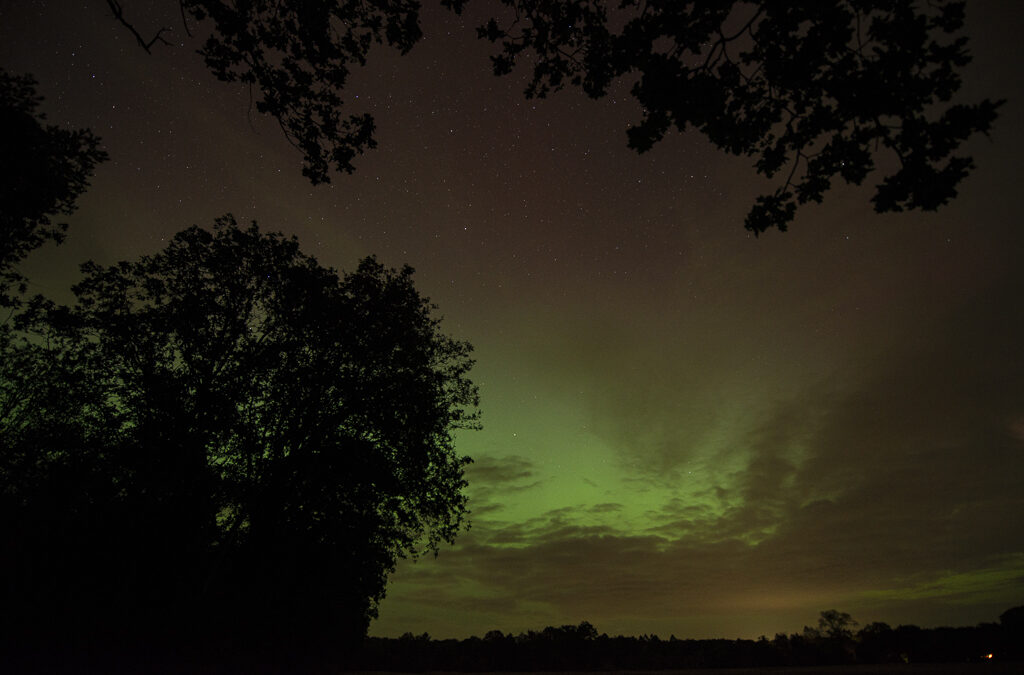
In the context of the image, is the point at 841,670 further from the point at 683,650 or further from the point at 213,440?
the point at 213,440

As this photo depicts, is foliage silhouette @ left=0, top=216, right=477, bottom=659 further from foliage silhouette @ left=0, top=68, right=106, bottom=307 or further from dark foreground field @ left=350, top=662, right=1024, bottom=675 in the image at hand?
dark foreground field @ left=350, top=662, right=1024, bottom=675

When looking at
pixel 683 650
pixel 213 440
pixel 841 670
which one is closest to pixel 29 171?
pixel 213 440

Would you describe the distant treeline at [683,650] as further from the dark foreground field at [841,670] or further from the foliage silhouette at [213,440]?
the foliage silhouette at [213,440]

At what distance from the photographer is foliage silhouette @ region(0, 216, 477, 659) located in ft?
51.9

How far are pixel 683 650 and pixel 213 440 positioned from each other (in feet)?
150

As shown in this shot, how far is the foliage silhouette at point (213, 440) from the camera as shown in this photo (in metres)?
15.8

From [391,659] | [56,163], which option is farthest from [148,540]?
[391,659]

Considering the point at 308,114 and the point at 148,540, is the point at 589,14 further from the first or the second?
the point at 148,540

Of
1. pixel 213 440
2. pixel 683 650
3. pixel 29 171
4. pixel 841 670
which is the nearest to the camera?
pixel 29 171

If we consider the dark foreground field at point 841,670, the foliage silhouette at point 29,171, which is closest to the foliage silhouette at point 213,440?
the foliage silhouette at point 29,171

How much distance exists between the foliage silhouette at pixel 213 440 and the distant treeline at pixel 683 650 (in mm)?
32841

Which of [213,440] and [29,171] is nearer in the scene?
[29,171]

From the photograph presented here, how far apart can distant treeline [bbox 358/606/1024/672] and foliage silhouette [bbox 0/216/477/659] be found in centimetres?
3284

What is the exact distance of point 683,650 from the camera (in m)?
43.6
